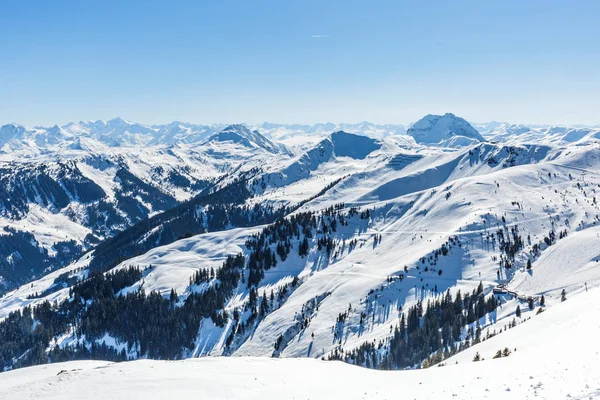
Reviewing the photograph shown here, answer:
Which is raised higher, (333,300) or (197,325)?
(333,300)

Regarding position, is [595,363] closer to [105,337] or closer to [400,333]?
[400,333]

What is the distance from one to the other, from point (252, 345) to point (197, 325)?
39.3 meters

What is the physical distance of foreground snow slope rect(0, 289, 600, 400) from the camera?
29.1m

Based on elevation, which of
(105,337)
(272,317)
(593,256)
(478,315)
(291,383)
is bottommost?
(105,337)

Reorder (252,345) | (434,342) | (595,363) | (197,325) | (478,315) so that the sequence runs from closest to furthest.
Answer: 1. (595,363)
2. (434,342)
3. (478,315)
4. (252,345)
5. (197,325)

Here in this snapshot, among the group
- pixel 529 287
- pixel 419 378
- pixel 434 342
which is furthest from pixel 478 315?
pixel 419 378

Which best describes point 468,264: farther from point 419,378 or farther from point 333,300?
point 419,378

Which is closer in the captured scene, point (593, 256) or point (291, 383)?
point (291, 383)

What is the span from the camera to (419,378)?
40.6 meters

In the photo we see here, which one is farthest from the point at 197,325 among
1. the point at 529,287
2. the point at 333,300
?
the point at 529,287

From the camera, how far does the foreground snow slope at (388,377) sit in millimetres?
29109

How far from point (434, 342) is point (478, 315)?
22122mm

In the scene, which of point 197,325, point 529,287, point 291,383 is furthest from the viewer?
point 197,325

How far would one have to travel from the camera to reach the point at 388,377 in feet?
146
